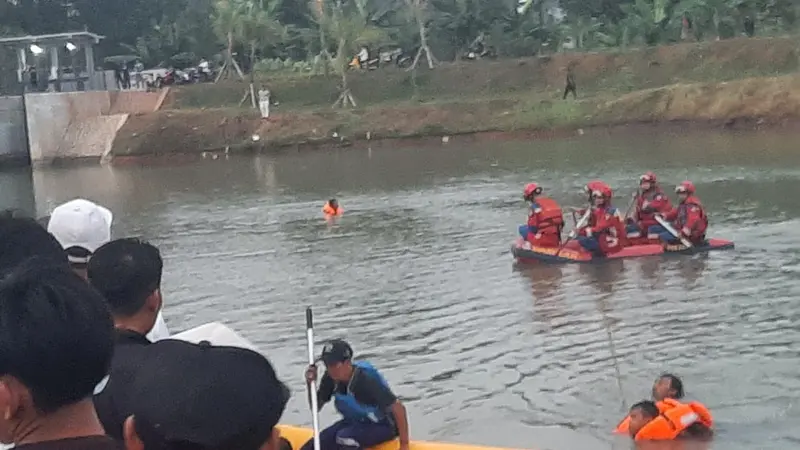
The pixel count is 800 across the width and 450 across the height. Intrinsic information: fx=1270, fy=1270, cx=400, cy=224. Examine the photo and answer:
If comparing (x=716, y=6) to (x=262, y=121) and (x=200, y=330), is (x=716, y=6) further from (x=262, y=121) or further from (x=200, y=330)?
(x=200, y=330)

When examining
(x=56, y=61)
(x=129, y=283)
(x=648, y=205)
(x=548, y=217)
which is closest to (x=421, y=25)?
(x=56, y=61)

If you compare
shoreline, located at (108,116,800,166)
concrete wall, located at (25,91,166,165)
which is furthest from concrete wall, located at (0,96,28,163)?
shoreline, located at (108,116,800,166)

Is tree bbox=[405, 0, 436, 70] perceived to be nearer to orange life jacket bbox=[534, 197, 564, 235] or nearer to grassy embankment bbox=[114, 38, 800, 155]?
grassy embankment bbox=[114, 38, 800, 155]

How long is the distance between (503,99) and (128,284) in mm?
41730

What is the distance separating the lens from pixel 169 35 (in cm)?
5703

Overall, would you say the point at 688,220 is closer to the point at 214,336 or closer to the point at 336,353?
the point at 336,353

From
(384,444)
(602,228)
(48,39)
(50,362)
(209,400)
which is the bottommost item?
(602,228)

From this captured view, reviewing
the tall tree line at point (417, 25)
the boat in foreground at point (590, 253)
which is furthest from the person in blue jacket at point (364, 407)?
the tall tree line at point (417, 25)

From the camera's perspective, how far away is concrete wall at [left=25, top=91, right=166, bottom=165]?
45.8 m

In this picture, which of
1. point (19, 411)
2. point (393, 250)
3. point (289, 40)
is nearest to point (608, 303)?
point (393, 250)

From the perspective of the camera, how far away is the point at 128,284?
12.9 ft

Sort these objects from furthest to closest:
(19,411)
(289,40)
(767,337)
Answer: (289,40) → (767,337) → (19,411)

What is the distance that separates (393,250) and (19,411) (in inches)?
623

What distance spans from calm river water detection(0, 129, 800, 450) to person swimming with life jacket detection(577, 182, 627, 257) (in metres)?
0.36
